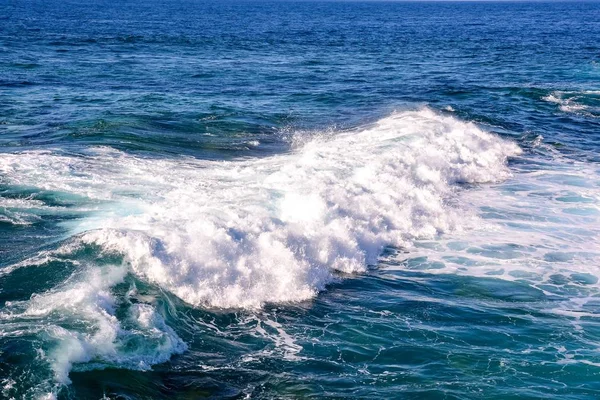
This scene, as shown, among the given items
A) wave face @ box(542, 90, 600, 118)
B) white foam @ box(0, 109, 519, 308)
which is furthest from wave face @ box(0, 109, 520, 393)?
wave face @ box(542, 90, 600, 118)

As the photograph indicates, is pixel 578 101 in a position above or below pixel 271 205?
above

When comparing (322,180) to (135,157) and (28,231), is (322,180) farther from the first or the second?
(28,231)

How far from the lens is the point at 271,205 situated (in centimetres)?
1510

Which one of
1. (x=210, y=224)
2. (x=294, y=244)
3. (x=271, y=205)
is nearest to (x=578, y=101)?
(x=271, y=205)

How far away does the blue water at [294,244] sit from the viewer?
9445 mm

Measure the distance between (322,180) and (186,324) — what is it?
709cm

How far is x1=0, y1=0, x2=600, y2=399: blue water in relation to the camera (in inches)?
372

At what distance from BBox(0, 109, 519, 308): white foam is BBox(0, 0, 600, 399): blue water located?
0.18 ft

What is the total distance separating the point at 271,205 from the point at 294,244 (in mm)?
1872

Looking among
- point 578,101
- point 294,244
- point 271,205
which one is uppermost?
point 578,101

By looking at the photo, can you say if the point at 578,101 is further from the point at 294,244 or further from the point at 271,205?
the point at 294,244

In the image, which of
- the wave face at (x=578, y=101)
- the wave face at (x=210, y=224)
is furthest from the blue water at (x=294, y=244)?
the wave face at (x=578, y=101)

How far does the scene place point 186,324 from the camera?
10688 millimetres

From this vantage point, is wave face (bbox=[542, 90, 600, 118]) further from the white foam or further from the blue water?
the white foam
